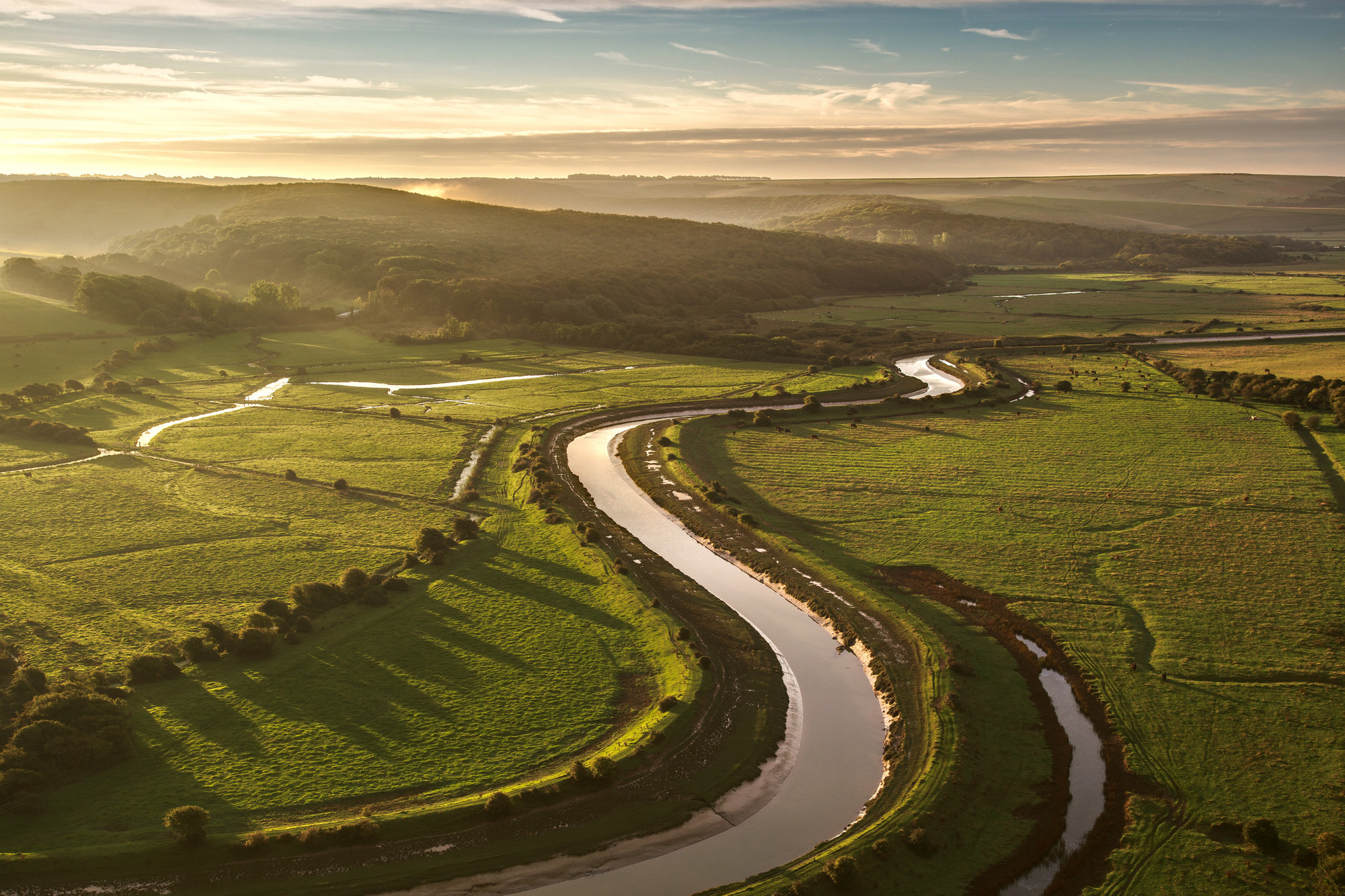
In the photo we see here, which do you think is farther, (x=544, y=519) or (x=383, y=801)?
(x=544, y=519)

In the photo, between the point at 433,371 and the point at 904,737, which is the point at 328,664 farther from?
the point at 433,371

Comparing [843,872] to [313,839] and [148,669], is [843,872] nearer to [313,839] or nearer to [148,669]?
[313,839]

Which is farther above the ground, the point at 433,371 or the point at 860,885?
the point at 433,371

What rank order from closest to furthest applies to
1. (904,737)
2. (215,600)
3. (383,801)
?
(383,801) → (904,737) → (215,600)

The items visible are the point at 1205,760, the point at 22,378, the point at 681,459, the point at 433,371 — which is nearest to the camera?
the point at 1205,760

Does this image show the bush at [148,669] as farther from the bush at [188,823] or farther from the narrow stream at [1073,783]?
the narrow stream at [1073,783]

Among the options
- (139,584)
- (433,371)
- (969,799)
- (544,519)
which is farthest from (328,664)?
(433,371)

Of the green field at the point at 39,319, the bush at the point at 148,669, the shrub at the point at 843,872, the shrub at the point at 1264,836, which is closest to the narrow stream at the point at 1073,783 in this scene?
the shrub at the point at 1264,836
